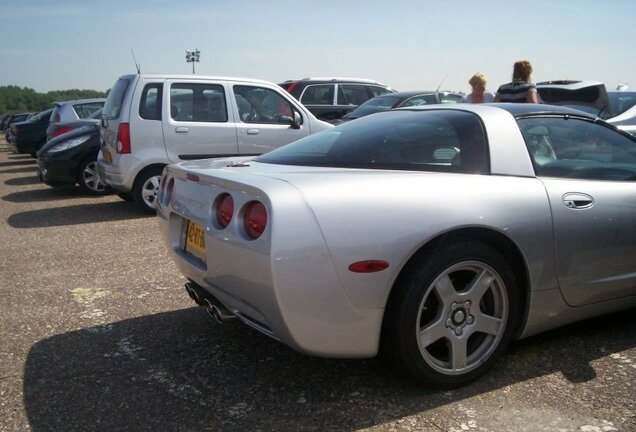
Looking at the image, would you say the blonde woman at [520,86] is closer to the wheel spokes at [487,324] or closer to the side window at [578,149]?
the side window at [578,149]

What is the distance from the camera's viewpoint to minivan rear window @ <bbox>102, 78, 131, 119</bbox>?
24.3 ft

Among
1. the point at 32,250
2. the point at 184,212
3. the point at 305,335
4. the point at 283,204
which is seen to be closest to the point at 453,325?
the point at 305,335

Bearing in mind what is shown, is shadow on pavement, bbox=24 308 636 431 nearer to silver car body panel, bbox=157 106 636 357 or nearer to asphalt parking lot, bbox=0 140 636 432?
asphalt parking lot, bbox=0 140 636 432

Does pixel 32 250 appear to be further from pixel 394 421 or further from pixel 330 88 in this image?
pixel 330 88

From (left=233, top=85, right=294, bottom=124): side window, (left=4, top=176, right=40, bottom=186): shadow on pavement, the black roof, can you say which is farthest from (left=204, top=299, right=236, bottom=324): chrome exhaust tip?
(left=4, top=176, right=40, bottom=186): shadow on pavement

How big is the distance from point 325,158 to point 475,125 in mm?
780

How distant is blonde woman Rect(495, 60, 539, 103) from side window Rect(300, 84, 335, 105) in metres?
6.38

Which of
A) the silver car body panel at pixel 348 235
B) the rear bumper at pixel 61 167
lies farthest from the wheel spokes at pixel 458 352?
the rear bumper at pixel 61 167

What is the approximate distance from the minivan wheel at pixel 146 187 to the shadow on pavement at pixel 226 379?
402 cm

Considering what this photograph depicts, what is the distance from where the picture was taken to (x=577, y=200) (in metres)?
3.03

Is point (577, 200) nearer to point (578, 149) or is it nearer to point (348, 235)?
point (578, 149)

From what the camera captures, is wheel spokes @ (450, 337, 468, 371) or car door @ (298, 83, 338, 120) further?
car door @ (298, 83, 338, 120)

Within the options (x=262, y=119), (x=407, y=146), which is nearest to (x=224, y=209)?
(x=407, y=146)

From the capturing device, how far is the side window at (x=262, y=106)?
7906mm
